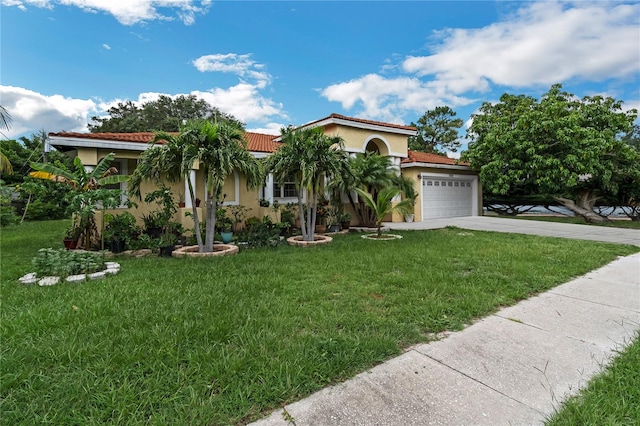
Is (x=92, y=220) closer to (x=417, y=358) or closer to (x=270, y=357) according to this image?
(x=270, y=357)

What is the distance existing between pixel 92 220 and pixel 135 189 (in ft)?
6.95

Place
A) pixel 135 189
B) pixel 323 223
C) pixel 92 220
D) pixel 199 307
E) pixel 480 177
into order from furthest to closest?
pixel 480 177 < pixel 323 223 < pixel 92 220 < pixel 135 189 < pixel 199 307

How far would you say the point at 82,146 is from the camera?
32.6ft

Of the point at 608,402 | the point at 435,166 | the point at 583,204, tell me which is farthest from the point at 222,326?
the point at 583,204

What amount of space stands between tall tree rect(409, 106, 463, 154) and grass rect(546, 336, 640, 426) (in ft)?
110

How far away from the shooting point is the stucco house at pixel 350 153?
34.1 feet

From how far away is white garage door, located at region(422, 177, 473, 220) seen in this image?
1845 centimetres

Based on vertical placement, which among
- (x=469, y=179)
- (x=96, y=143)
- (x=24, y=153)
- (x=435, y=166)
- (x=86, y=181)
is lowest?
(x=86, y=181)

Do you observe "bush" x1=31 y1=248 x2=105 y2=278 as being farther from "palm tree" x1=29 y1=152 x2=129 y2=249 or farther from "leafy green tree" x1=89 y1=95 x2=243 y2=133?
"leafy green tree" x1=89 y1=95 x2=243 y2=133

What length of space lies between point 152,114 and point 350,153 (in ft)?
103

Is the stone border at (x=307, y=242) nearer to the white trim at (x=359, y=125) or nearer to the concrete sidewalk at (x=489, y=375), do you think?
the white trim at (x=359, y=125)

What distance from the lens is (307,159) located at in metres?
9.30

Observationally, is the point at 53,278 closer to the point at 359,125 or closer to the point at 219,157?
the point at 219,157

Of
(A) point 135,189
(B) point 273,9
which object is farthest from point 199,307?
(B) point 273,9
